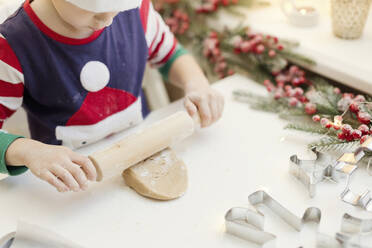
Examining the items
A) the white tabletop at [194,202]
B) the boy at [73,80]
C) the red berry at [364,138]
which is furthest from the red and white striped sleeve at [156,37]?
the red berry at [364,138]

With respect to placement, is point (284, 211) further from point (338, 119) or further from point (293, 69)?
point (293, 69)

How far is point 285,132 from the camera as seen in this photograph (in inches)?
34.2

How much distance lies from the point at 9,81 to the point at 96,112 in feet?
0.56

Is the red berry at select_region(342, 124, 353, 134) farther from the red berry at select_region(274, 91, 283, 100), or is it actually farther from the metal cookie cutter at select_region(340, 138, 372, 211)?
the red berry at select_region(274, 91, 283, 100)

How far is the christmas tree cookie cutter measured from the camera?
2.36 feet

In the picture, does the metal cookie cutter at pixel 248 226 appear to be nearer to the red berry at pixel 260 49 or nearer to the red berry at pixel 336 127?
the red berry at pixel 336 127

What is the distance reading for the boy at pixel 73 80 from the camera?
2.26 feet

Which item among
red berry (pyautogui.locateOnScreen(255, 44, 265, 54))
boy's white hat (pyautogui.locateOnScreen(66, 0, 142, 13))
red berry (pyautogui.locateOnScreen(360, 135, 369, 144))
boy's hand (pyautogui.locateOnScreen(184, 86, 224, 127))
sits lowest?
red berry (pyautogui.locateOnScreen(360, 135, 369, 144))

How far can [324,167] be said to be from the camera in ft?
2.46

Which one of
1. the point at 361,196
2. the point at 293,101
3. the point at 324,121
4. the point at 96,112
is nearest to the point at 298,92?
the point at 293,101

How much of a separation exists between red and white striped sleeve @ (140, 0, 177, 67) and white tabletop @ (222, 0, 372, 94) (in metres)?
0.23

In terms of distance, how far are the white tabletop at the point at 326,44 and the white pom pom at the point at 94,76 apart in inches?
17.1

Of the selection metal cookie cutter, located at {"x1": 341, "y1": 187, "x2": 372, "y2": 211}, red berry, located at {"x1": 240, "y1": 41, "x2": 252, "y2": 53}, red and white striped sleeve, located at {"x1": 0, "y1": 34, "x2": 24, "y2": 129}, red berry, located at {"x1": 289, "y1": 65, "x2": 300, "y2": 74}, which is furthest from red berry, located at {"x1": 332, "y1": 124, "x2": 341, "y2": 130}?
red and white striped sleeve, located at {"x1": 0, "y1": 34, "x2": 24, "y2": 129}

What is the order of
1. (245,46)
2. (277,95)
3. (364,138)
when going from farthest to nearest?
(245,46) < (277,95) < (364,138)
